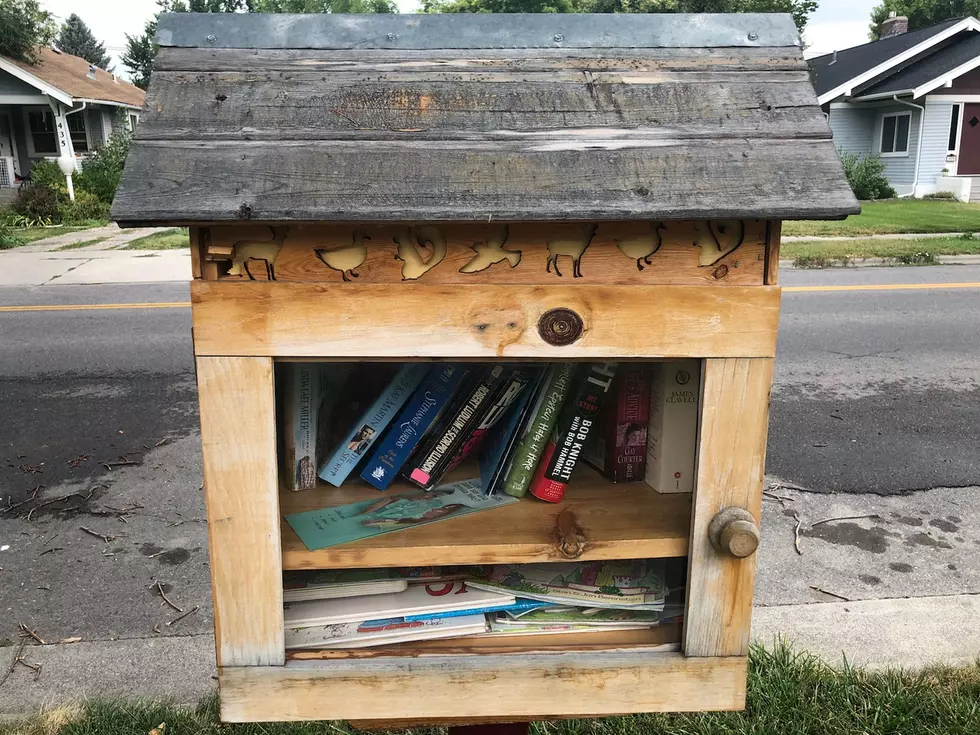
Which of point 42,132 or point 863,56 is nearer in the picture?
point 42,132

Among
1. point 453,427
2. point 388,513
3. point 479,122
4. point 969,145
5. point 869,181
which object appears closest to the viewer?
point 479,122

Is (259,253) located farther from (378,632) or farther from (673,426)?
(673,426)

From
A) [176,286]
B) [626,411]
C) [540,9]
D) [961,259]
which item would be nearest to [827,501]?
[626,411]

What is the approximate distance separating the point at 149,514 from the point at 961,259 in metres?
9.75

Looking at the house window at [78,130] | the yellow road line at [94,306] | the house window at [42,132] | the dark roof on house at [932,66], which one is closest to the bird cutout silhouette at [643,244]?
the yellow road line at [94,306]

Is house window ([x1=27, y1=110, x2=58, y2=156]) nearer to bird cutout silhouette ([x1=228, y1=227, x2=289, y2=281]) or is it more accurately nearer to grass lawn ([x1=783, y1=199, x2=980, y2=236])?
grass lawn ([x1=783, y1=199, x2=980, y2=236])

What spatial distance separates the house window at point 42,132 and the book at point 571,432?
22431 mm

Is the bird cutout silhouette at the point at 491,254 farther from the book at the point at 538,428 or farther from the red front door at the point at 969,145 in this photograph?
the red front door at the point at 969,145

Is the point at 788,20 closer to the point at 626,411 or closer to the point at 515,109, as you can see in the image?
the point at 515,109

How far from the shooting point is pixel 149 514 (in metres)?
3.81

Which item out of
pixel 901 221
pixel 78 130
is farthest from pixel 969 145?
pixel 78 130

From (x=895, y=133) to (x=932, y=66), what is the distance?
1.67 meters

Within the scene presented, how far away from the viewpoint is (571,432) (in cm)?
161

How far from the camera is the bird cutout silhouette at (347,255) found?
1201 mm
